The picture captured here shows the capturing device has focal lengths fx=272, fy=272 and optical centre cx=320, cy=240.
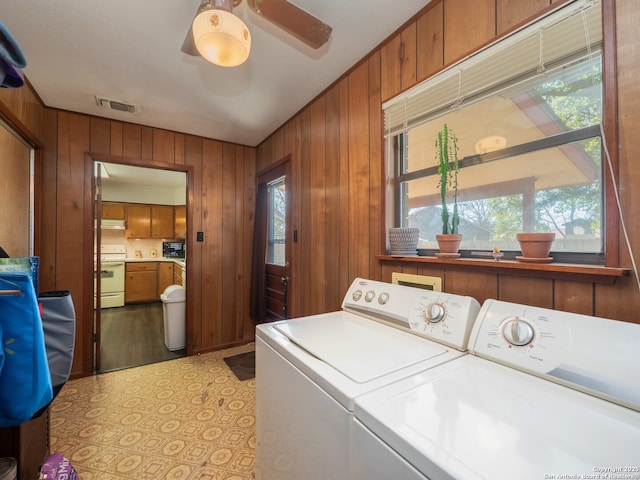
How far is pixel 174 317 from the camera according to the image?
9.78ft

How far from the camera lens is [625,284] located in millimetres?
795

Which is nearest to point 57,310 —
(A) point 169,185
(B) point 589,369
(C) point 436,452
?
(C) point 436,452

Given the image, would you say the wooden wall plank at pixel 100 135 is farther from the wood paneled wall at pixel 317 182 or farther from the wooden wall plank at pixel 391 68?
the wooden wall plank at pixel 391 68

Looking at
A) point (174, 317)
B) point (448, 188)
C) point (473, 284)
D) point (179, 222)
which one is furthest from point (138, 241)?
point (473, 284)

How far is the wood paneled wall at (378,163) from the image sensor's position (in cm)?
80

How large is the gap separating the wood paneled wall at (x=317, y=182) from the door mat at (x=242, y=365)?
0.33m

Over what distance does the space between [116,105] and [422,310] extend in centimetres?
282

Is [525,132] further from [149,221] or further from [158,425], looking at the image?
[149,221]

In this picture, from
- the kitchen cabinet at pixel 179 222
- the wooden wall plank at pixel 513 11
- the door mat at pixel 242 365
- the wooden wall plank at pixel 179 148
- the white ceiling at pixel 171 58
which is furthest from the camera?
the kitchen cabinet at pixel 179 222

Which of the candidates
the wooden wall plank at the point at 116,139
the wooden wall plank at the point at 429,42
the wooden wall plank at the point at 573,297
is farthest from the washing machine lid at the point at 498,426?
the wooden wall plank at the point at 116,139

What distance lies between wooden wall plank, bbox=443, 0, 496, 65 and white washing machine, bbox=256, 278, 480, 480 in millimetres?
1078

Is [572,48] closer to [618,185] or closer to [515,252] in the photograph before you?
[618,185]

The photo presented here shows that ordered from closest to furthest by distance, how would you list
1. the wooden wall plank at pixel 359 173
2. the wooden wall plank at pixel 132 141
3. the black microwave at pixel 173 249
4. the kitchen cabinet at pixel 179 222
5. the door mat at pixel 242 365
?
the wooden wall plank at pixel 359 173 → the door mat at pixel 242 365 → the wooden wall plank at pixel 132 141 → the black microwave at pixel 173 249 → the kitchen cabinet at pixel 179 222

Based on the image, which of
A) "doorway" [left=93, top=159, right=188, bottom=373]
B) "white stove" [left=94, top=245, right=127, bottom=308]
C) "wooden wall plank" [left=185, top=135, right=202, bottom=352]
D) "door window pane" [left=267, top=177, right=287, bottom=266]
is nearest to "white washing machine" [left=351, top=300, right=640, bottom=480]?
"door window pane" [left=267, top=177, right=287, bottom=266]
